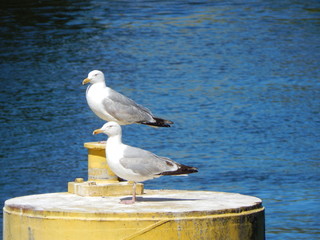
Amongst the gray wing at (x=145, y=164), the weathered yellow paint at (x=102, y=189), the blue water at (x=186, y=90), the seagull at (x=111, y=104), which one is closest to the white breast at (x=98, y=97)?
the seagull at (x=111, y=104)

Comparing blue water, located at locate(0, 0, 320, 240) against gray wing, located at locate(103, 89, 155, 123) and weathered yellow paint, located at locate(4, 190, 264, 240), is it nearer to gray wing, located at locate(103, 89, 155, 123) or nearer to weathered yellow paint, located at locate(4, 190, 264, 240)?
gray wing, located at locate(103, 89, 155, 123)

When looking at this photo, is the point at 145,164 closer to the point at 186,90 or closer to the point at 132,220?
the point at 132,220

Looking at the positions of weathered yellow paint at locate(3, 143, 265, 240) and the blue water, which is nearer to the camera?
weathered yellow paint at locate(3, 143, 265, 240)

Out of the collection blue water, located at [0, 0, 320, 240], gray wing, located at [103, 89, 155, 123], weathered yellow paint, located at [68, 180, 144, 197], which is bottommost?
blue water, located at [0, 0, 320, 240]

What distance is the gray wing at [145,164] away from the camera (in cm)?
765

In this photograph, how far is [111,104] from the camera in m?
8.77

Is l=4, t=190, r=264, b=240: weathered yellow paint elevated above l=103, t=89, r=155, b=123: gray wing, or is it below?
below

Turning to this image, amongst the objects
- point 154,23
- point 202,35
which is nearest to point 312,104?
point 202,35

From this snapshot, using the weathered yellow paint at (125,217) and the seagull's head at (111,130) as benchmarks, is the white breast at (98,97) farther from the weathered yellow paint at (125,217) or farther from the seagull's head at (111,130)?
the seagull's head at (111,130)

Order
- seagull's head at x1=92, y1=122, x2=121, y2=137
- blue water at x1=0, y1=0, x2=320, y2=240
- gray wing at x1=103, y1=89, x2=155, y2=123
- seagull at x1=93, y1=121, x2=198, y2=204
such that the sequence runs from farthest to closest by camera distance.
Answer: blue water at x1=0, y1=0, x2=320, y2=240, gray wing at x1=103, y1=89, x2=155, y2=123, seagull's head at x1=92, y1=122, x2=121, y2=137, seagull at x1=93, y1=121, x2=198, y2=204

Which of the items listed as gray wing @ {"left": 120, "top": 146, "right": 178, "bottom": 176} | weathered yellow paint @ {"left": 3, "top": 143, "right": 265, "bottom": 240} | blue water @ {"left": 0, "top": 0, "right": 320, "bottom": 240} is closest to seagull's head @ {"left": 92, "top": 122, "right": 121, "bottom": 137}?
gray wing @ {"left": 120, "top": 146, "right": 178, "bottom": 176}

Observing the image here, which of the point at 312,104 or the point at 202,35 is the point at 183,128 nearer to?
the point at 312,104

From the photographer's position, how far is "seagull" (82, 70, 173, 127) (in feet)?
28.8

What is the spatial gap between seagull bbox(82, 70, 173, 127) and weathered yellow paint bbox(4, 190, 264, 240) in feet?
3.80
